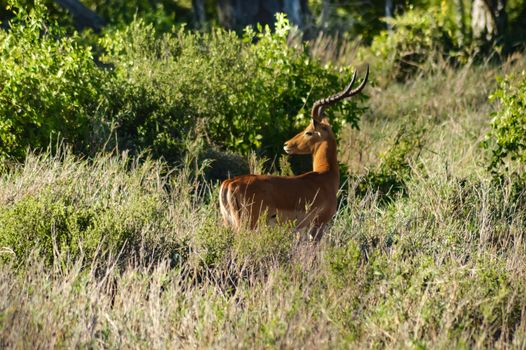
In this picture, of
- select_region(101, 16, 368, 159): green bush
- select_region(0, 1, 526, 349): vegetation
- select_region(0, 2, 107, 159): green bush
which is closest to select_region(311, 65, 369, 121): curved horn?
select_region(0, 1, 526, 349): vegetation

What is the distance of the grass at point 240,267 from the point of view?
214 inches

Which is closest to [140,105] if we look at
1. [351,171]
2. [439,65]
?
[351,171]

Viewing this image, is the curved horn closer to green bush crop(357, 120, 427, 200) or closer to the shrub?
green bush crop(357, 120, 427, 200)

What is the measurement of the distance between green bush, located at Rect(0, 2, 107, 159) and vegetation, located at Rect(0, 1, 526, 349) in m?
0.02

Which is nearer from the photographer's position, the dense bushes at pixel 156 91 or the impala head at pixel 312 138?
the impala head at pixel 312 138

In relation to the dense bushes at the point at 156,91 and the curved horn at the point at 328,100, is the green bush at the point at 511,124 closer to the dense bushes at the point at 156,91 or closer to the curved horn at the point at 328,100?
the curved horn at the point at 328,100

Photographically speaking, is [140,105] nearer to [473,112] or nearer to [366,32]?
[473,112]

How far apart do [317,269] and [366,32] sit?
1754 cm

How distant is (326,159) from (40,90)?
2.75 meters

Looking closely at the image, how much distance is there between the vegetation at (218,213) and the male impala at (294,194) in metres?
0.26

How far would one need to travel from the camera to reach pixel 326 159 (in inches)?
340

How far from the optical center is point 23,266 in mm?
6523

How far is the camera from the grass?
5445mm

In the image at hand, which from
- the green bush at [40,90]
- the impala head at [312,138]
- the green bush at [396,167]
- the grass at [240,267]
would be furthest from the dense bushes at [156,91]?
the impala head at [312,138]
